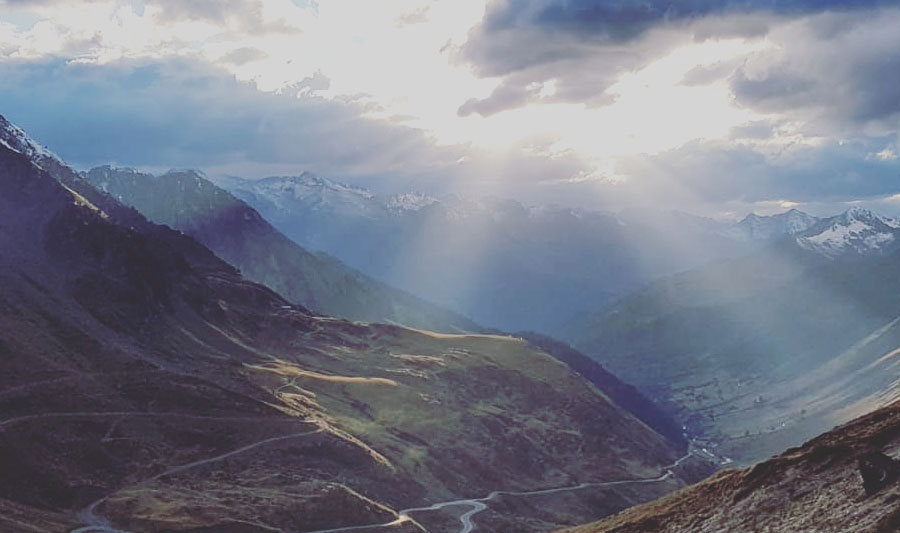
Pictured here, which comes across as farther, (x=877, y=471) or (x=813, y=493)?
(x=813, y=493)

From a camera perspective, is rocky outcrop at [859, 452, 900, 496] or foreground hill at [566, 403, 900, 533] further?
rocky outcrop at [859, 452, 900, 496]

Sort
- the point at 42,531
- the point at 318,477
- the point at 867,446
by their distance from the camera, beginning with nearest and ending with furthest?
the point at 867,446 < the point at 42,531 < the point at 318,477

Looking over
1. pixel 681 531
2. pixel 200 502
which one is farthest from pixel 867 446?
pixel 200 502

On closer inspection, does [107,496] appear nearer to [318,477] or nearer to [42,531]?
[42,531]

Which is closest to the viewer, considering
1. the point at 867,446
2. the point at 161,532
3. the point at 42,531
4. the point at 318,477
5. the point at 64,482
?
the point at 867,446

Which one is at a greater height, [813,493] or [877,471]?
[877,471]

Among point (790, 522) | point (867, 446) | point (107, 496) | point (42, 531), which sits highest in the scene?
point (107, 496)

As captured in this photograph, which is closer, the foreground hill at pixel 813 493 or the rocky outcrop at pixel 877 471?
the foreground hill at pixel 813 493

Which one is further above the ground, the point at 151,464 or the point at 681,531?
the point at 151,464
